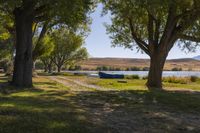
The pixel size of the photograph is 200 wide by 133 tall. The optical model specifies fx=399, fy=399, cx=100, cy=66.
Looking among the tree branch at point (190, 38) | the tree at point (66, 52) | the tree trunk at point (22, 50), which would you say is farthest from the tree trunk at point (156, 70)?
the tree at point (66, 52)

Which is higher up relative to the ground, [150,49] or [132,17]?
[132,17]

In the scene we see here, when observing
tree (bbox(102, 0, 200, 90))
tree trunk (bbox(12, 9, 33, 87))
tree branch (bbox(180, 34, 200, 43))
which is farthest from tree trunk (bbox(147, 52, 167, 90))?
tree trunk (bbox(12, 9, 33, 87))

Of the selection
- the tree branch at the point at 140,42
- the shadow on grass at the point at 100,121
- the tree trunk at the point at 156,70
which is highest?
the tree branch at the point at 140,42

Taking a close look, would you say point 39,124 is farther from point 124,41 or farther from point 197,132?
point 124,41

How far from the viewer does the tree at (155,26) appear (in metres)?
27.6

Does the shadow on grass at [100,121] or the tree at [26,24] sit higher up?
the tree at [26,24]

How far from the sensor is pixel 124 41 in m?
36.2

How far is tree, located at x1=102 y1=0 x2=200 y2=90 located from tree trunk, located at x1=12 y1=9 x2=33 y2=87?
7035mm

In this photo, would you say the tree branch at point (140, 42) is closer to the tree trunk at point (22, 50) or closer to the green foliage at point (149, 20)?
the green foliage at point (149, 20)

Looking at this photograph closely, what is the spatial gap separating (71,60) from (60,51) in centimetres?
585

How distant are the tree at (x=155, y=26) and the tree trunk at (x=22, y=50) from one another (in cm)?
703

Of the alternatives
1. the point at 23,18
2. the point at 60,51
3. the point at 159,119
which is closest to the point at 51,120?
the point at 159,119

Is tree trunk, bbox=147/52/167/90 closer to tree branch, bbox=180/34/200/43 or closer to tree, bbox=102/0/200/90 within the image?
tree, bbox=102/0/200/90

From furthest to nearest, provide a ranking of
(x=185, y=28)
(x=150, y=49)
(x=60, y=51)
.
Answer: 1. (x=60, y=51)
2. (x=150, y=49)
3. (x=185, y=28)
